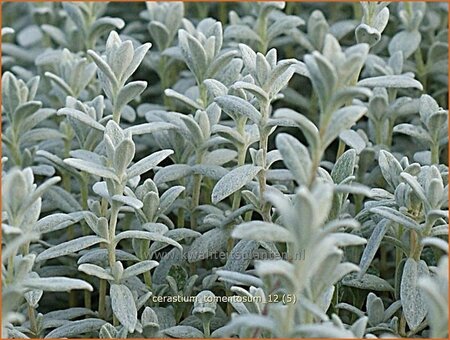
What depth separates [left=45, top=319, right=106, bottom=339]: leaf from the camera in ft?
4.97

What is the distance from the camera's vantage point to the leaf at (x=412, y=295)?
4.73 ft

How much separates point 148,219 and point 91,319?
0.24 m

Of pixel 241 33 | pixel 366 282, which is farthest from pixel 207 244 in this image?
pixel 241 33

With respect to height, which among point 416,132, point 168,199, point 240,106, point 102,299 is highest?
point 240,106

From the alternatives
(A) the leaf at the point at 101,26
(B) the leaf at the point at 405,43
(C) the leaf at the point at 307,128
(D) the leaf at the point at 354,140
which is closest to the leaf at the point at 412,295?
(D) the leaf at the point at 354,140

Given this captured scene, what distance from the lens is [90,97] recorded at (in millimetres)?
2166

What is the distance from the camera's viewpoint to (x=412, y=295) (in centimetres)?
147

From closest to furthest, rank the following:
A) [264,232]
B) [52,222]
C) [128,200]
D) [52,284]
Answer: [264,232] < [52,284] < [128,200] < [52,222]

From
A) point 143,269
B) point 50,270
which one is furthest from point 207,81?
point 50,270

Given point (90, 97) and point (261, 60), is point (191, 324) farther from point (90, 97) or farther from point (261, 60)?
point (90, 97)

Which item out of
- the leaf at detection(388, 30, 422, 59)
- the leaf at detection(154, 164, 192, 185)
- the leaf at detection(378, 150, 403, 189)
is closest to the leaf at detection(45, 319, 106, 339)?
the leaf at detection(154, 164, 192, 185)

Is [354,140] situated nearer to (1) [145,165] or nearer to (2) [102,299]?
(1) [145,165]

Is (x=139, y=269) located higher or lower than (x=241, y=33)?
lower

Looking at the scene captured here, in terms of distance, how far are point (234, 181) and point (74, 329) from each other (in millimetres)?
439
